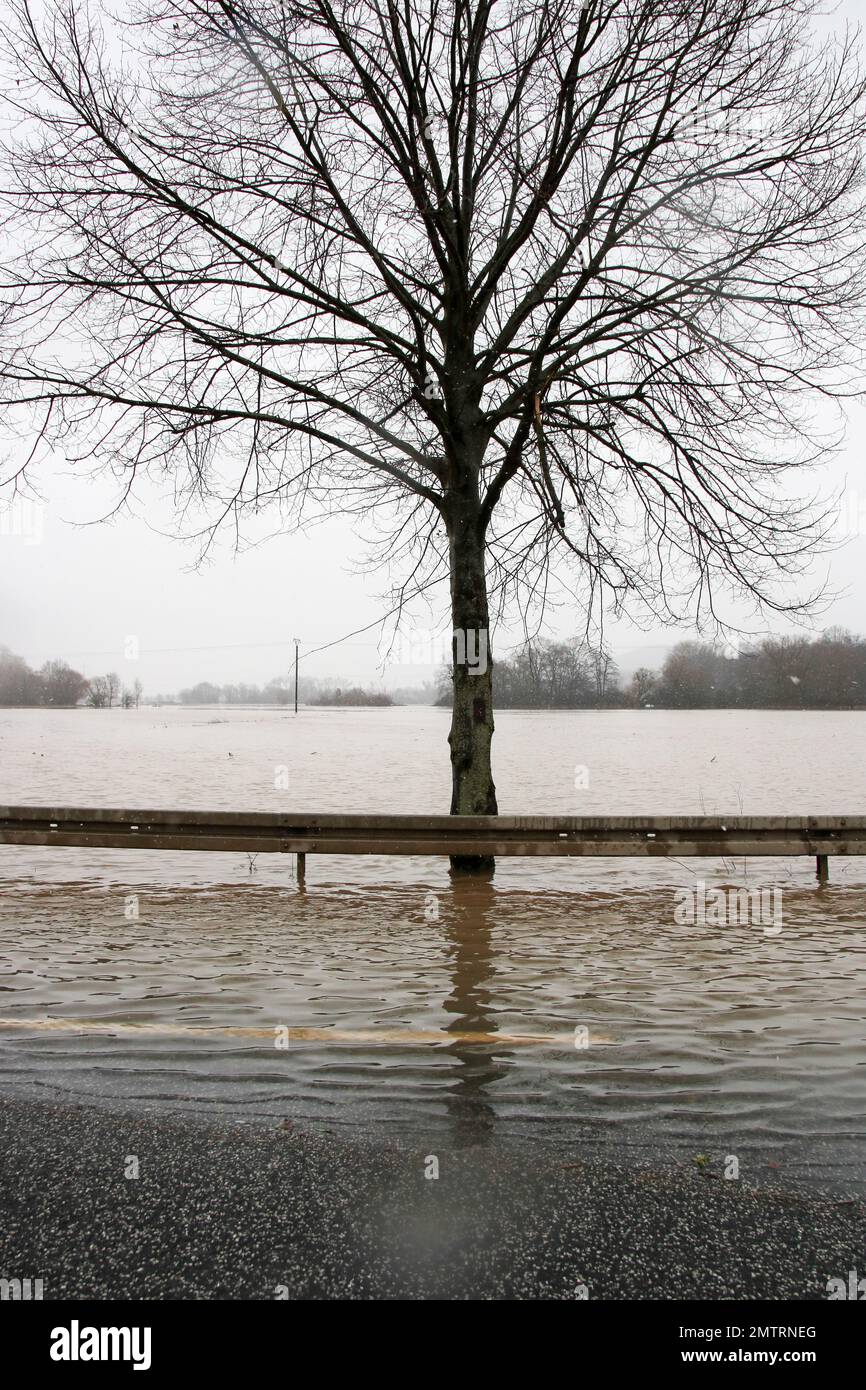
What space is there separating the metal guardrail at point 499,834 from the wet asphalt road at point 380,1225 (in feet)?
17.3

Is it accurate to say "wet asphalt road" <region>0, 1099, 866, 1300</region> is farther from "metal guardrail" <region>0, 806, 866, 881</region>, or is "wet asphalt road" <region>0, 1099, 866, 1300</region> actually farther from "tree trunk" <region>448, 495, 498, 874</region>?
"tree trunk" <region>448, 495, 498, 874</region>

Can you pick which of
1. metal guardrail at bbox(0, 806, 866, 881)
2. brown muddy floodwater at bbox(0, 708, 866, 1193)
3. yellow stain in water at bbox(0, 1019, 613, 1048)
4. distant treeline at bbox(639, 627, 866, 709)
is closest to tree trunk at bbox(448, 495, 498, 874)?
metal guardrail at bbox(0, 806, 866, 881)

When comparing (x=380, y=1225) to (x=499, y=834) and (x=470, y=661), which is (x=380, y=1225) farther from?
(x=470, y=661)

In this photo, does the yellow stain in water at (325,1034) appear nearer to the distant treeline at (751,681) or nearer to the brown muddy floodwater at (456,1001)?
the brown muddy floodwater at (456,1001)

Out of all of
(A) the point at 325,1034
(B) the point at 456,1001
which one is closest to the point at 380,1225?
(A) the point at 325,1034

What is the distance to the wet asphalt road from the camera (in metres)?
2.48

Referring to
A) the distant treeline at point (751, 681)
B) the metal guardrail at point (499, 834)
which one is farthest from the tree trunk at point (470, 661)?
the distant treeline at point (751, 681)

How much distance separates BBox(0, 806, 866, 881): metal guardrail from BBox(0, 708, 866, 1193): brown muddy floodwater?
1.81 ft

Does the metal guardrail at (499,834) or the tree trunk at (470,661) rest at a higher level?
the tree trunk at (470,661)

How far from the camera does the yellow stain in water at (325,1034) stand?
447 centimetres

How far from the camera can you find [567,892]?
30.7 feet

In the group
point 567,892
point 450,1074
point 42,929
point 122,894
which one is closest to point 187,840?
point 122,894

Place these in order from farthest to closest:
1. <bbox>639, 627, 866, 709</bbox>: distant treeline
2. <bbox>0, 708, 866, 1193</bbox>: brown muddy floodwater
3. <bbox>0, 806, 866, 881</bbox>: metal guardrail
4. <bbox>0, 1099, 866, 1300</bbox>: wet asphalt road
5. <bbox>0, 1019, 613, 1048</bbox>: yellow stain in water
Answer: <bbox>639, 627, 866, 709</bbox>: distant treeline, <bbox>0, 806, 866, 881</bbox>: metal guardrail, <bbox>0, 1019, 613, 1048</bbox>: yellow stain in water, <bbox>0, 708, 866, 1193</bbox>: brown muddy floodwater, <bbox>0, 1099, 866, 1300</bbox>: wet asphalt road
